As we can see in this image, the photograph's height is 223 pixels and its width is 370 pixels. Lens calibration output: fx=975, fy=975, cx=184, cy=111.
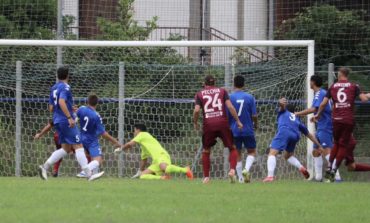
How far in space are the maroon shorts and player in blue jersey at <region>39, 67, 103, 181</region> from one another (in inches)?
75.5

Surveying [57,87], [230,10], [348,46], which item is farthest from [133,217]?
[230,10]

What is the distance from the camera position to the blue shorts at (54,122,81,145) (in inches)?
677

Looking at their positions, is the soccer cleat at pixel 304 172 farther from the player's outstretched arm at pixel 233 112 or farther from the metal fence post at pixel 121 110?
the metal fence post at pixel 121 110

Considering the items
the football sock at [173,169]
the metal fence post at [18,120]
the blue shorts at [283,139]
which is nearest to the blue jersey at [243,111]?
the blue shorts at [283,139]

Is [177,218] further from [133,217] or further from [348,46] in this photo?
[348,46]

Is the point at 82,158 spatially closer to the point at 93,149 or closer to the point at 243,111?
the point at 93,149

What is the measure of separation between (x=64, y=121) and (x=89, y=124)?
2.05 m

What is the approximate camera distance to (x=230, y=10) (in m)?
25.9

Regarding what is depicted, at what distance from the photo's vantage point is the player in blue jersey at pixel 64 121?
16.8 metres

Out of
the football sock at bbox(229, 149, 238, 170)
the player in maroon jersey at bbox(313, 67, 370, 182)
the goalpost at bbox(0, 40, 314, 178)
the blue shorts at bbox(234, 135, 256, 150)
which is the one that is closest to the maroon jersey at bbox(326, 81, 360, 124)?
the player in maroon jersey at bbox(313, 67, 370, 182)

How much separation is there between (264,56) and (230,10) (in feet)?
7.81

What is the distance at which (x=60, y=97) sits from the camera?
55.1 feet

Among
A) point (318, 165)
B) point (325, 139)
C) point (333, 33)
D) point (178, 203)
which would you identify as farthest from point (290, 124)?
point (178, 203)

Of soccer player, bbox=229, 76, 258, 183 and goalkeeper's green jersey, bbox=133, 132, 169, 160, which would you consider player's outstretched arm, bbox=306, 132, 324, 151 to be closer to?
soccer player, bbox=229, 76, 258, 183
